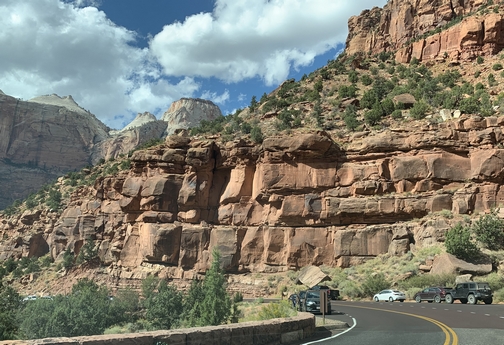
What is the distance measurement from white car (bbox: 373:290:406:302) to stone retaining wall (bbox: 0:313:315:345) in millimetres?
17874

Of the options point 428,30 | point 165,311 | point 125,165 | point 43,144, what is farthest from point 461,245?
point 43,144

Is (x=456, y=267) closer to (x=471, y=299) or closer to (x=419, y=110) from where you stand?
(x=471, y=299)

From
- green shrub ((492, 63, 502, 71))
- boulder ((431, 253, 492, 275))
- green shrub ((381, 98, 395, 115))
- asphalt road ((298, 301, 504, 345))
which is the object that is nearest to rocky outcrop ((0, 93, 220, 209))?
green shrub ((381, 98, 395, 115))

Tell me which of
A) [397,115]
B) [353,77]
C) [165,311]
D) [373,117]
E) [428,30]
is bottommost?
[165,311]

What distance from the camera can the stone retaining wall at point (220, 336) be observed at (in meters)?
7.07

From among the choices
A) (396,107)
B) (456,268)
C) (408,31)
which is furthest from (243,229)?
(408,31)

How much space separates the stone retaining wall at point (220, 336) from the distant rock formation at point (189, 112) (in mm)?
159288

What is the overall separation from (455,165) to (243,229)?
2092cm

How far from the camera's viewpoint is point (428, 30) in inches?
2943

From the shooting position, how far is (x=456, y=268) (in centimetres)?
3045

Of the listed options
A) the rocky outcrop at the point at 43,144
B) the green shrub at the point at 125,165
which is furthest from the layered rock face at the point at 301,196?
the rocky outcrop at the point at 43,144

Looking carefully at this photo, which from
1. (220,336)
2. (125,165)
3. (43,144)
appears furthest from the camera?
(43,144)

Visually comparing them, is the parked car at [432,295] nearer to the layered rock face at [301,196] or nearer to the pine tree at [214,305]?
the layered rock face at [301,196]

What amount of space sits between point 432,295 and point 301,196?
18.1 meters
